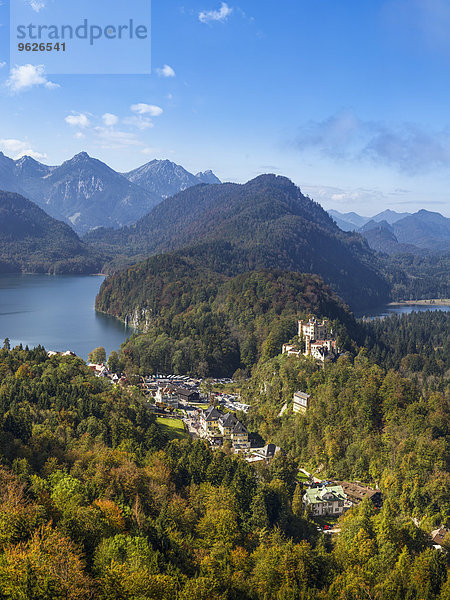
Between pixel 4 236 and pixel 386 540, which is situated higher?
pixel 4 236

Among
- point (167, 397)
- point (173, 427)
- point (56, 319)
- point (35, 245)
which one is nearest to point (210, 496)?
point (173, 427)

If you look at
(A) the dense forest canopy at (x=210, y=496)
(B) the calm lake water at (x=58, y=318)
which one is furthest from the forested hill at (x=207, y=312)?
(A) the dense forest canopy at (x=210, y=496)

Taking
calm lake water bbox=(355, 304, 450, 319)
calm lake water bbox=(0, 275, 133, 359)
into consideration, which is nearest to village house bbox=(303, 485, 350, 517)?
calm lake water bbox=(0, 275, 133, 359)

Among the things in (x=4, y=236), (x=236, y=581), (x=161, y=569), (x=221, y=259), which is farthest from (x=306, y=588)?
(x=4, y=236)

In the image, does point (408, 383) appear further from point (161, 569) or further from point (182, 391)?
point (161, 569)

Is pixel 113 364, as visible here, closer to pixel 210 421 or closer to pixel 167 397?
pixel 167 397

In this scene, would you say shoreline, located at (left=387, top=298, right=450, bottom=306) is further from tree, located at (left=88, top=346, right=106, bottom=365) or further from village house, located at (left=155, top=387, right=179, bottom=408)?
village house, located at (left=155, top=387, right=179, bottom=408)

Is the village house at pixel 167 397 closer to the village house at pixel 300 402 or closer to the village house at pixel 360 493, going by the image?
the village house at pixel 300 402
